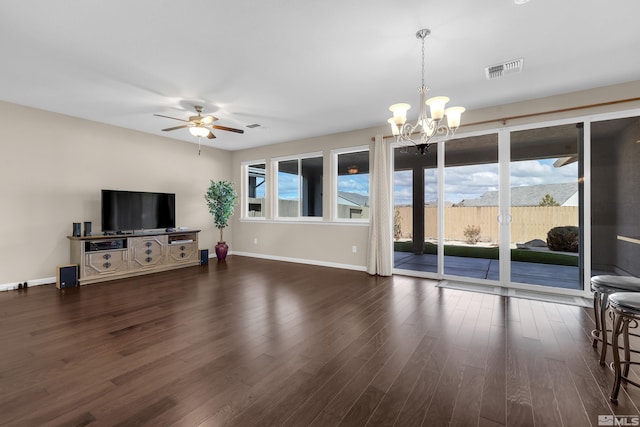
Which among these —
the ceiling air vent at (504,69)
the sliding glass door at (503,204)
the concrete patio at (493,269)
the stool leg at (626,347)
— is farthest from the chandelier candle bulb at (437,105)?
the concrete patio at (493,269)

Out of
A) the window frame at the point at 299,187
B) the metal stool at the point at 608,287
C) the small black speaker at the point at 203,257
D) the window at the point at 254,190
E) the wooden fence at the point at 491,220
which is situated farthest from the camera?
the window at the point at 254,190

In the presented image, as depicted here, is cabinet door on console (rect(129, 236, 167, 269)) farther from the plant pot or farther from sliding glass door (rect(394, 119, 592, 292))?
sliding glass door (rect(394, 119, 592, 292))

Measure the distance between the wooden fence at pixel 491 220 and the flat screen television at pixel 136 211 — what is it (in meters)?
4.58

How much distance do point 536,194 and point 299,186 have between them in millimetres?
4411

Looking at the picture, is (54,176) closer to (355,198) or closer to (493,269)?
(355,198)

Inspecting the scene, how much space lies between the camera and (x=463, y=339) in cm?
260

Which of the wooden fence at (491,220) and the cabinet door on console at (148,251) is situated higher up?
the wooden fence at (491,220)

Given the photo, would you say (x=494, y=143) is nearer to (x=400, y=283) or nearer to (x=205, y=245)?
(x=400, y=283)

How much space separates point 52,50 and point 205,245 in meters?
4.80

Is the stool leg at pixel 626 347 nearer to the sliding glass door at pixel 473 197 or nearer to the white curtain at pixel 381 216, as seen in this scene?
the sliding glass door at pixel 473 197

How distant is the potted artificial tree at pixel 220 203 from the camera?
6.46 metres

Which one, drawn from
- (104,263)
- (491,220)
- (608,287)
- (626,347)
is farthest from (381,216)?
(104,263)

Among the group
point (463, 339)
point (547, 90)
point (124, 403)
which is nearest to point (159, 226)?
point (124, 403)

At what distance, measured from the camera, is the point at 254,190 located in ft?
24.7
